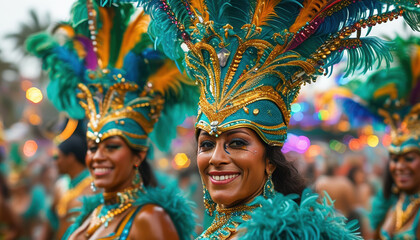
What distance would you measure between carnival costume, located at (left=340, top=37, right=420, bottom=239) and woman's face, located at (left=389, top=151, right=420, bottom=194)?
63 millimetres

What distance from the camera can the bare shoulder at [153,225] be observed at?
14.3 feet

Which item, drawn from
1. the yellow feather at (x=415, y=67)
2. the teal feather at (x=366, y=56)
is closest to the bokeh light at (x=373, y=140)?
the yellow feather at (x=415, y=67)

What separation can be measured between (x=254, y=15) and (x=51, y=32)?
2809mm

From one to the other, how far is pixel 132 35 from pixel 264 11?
7.03 feet

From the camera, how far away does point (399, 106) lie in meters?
6.30

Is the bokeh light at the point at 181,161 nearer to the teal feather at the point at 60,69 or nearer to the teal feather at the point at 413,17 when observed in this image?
the teal feather at the point at 60,69

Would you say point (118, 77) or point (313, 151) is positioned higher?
point (118, 77)

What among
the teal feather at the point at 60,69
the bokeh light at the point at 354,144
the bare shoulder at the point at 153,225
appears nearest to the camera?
the bare shoulder at the point at 153,225

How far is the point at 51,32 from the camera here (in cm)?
527

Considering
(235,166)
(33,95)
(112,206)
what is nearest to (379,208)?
(112,206)

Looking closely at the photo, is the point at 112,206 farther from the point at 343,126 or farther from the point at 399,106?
the point at 343,126

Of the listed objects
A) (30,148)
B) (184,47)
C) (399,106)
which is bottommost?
(30,148)

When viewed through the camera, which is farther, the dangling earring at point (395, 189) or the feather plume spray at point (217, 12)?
→ the dangling earring at point (395, 189)

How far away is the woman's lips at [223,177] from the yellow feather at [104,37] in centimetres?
229
